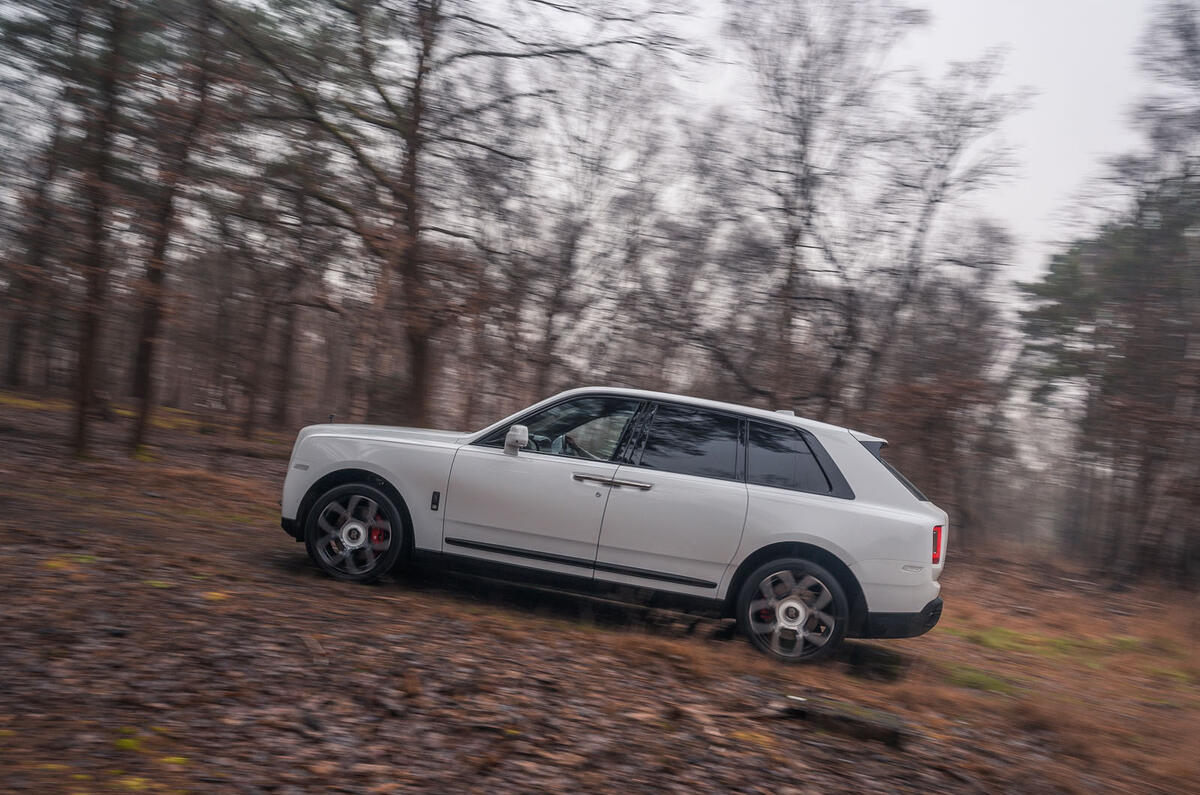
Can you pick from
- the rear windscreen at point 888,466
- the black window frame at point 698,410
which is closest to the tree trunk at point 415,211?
the black window frame at point 698,410

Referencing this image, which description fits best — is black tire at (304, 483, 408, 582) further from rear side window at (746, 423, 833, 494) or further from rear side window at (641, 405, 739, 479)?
rear side window at (746, 423, 833, 494)

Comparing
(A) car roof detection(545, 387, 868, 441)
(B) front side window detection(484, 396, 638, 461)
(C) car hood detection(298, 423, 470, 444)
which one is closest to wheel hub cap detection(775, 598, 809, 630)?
(A) car roof detection(545, 387, 868, 441)

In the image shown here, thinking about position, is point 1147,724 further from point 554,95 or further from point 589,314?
point 589,314

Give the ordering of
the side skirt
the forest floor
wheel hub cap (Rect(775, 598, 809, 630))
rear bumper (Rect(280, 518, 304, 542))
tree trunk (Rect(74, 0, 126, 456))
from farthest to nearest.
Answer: tree trunk (Rect(74, 0, 126, 456)), rear bumper (Rect(280, 518, 304, 542)), the side skirt, wheel hub cap (Rect(775, 598, 809, 630)), the forest floor

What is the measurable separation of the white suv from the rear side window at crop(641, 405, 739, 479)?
0.01m

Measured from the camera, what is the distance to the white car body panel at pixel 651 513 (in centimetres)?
616

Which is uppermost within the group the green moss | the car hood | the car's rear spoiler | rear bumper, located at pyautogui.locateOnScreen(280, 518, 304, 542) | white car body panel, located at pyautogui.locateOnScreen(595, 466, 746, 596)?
the car's rear spoiler

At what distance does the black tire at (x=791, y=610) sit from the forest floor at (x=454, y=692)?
0.14 m

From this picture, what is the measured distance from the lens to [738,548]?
6.27 m

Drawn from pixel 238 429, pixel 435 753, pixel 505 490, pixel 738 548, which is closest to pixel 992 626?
pixel 738 548

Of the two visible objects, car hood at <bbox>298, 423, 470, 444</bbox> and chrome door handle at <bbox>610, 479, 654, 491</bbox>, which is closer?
chrome door handle at <bbox>610, 479, 654, 491</bbox>

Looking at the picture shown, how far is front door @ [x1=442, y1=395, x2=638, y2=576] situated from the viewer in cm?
647

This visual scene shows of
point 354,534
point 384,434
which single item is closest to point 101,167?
point 384,434

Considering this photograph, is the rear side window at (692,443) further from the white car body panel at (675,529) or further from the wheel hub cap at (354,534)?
the wheel hub cap at (354,534)
